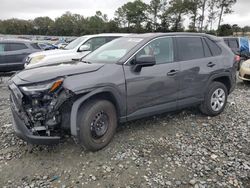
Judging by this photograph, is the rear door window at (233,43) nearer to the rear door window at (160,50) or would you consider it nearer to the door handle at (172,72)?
the rear door window at (160,50)

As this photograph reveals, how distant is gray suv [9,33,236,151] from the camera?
3.35m

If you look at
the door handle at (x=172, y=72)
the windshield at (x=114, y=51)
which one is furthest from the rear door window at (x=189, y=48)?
the windshield at (x=114, y=51)

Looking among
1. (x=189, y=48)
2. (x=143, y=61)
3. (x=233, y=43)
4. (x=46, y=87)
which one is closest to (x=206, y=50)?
(x=189, y=48)

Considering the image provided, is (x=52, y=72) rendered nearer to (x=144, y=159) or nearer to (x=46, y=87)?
(x=46, y=87)

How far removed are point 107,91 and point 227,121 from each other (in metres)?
2.82

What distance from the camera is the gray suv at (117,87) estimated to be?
3.35 meters

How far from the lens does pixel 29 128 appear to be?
336 centimetres

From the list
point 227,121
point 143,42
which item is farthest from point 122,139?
point 227,121

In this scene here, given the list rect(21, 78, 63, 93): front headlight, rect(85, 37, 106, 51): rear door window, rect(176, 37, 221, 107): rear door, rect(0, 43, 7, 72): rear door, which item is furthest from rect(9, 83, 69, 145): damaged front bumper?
rect(0, 43, 7, 72): rear door

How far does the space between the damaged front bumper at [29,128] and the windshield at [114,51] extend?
4.45 ft

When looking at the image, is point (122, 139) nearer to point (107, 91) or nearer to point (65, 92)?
point (107, 91)

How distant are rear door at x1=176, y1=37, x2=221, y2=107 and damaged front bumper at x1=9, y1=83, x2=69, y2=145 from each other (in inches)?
93.5

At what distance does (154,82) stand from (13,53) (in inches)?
295

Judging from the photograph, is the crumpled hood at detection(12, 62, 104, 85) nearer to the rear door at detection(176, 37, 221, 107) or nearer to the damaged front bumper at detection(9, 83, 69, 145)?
the damaged front bumper at detection(9, 83, 69, 145)
